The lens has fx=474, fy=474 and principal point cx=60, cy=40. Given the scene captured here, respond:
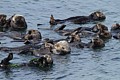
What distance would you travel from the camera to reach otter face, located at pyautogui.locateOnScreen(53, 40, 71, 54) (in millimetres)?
19183

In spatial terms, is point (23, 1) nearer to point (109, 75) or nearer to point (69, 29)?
point (69, 29)

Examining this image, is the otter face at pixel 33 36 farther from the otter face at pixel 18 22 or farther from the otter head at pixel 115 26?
the otter head at pixel 115 26

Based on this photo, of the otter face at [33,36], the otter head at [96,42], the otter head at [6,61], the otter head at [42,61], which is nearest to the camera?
the otter head at [6,61]

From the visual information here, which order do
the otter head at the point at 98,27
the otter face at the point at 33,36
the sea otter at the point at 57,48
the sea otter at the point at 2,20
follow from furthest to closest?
the sea otter at the point at 2,20 < the otter head at the point at 98,27 < the otter face at the point at 33,36 < the sea otter at the point at 57,48

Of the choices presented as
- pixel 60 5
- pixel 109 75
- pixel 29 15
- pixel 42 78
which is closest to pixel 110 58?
pixel 109 75

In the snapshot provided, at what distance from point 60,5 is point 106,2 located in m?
3.26

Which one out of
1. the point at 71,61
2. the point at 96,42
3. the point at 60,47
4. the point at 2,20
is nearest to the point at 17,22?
the point at 2,20

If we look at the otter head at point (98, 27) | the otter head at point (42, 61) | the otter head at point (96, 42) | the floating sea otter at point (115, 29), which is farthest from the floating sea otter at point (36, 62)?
the floating sea otter at point (115, 29)

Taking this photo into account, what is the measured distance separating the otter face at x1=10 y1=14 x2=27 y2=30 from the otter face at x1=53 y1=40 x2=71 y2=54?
4.51 m

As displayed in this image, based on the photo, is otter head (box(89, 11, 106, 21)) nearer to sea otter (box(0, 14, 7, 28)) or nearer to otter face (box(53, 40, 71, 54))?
sea otter (box(0, 14, 7, 28))

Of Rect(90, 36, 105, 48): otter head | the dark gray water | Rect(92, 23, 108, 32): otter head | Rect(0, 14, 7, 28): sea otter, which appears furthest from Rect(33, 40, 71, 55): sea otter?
Rect(0, 14, 7, 28): sea otter

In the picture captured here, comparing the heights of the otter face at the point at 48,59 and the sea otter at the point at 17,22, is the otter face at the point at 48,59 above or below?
below

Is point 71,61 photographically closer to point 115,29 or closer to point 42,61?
point 42,61

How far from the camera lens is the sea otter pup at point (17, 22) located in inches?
917
